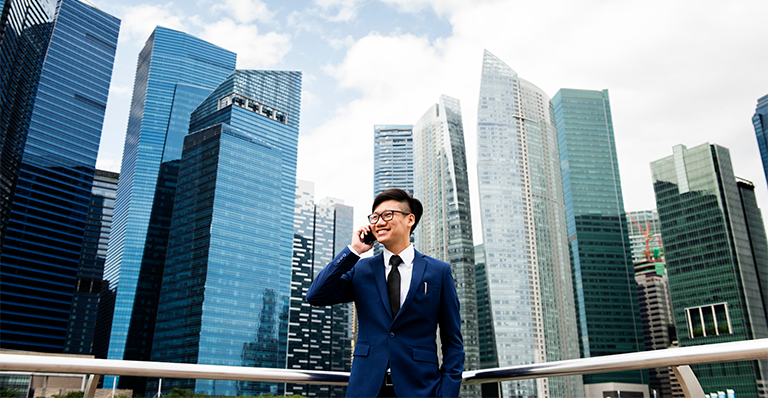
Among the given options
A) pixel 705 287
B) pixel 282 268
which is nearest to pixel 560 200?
pixel 705 287

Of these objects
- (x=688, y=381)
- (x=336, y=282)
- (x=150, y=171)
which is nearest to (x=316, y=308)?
(x=150, y=171)

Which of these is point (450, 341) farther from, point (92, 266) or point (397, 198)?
point (92, 266)

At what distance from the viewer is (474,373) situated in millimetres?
2516

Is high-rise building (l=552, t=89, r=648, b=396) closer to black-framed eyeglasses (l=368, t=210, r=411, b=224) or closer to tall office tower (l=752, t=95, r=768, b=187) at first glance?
tall office tower (l=752, t=95, r=768, b=187)

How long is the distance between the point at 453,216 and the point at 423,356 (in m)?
98.5

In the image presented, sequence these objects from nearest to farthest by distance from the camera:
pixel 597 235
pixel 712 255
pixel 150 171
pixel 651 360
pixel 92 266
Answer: pixel 651 360
pixel 712 255
pixel 150 171
pixel 92 266
pixel 597 235

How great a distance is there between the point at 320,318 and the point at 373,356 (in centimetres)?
12556

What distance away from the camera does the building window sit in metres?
79.8

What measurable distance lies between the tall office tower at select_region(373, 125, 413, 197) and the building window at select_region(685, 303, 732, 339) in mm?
70288

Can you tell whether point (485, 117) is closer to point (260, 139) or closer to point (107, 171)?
point (260, 139)

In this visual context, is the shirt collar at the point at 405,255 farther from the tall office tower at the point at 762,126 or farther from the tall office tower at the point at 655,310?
the tall office tower at the point at 762,126

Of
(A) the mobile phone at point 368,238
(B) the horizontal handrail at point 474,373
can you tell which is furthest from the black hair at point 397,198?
(B) the horizontal handrail at point 474,373

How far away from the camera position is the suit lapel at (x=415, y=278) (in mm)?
2399

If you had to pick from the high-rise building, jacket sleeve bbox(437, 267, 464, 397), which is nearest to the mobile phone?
jacket sleeve bbox(437, 267, 464, 397)
